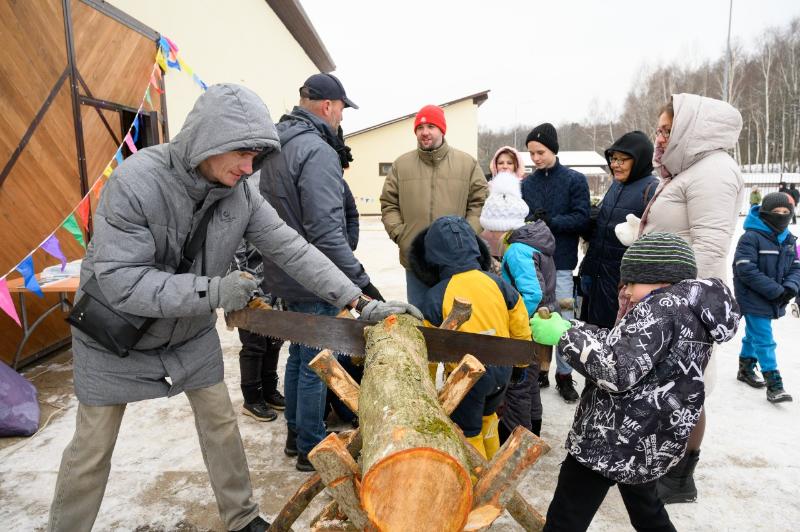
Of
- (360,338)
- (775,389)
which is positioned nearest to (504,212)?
(360,338)

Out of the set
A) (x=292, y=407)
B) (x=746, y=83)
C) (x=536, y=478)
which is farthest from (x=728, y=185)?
(x=746, y=83)

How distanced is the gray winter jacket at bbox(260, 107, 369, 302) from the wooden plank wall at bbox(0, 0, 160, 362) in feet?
10.1

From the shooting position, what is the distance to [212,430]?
7.52 feet

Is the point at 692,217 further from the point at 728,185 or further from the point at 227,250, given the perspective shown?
the point at 227,250

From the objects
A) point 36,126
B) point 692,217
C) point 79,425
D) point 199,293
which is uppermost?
point 36,126

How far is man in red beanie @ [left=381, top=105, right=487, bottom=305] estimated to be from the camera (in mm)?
4148

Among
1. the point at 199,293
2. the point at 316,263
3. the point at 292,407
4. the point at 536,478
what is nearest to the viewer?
the point at 199,293

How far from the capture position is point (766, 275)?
4.03 meters

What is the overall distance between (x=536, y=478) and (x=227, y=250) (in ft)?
7.12

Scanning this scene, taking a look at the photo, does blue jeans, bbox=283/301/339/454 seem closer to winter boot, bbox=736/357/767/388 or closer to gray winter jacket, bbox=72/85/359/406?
gray winter jacket, bbox=72/85/359/406

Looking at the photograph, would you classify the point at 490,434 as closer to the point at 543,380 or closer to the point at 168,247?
the point at 543,380

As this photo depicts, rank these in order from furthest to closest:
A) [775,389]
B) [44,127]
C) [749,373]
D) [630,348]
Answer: [44,127] < [749,373] < [775,389] < [630,348]

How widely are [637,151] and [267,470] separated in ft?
10.8

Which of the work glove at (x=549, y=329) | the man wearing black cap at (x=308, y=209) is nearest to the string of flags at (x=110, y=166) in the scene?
the man wearing black cap at (x=308, y=209)
